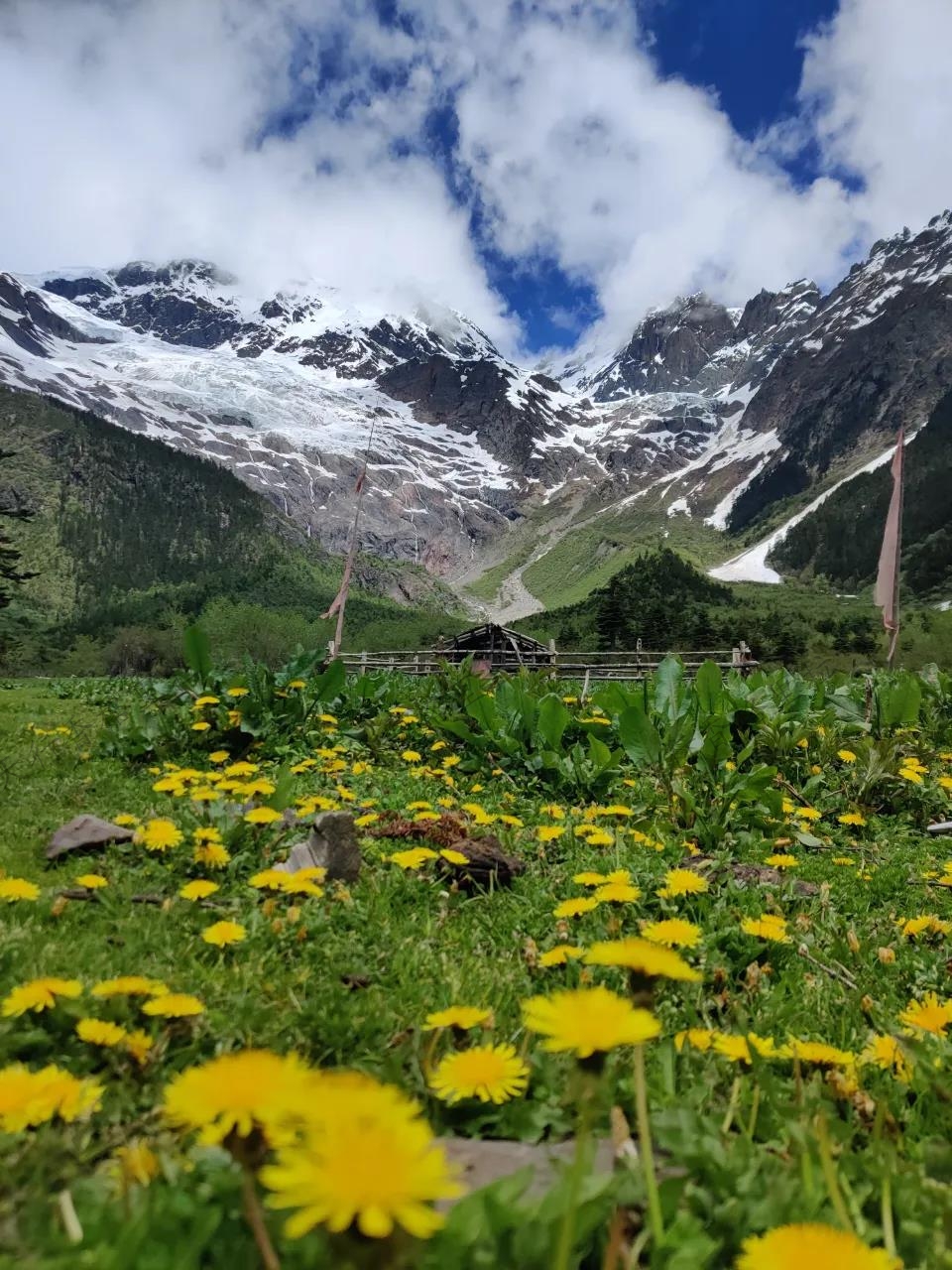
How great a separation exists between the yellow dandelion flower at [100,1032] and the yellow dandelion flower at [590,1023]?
90 centimetres

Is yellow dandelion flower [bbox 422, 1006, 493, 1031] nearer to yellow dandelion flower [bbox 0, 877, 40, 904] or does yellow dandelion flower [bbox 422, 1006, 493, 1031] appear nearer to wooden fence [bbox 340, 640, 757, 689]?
yellow dandelion flower [bbox 0, 877, 40, 904]

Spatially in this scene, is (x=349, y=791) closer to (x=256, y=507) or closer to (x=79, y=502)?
(x=79, y=502)

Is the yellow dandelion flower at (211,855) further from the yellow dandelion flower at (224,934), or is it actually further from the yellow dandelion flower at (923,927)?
the yellow dandelion flower at (923,927)

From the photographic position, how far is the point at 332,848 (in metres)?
2.97

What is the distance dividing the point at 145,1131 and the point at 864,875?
146 inches

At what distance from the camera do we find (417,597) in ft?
620

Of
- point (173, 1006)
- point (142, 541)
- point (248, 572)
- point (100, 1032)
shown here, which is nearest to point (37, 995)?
point (100, 1032)

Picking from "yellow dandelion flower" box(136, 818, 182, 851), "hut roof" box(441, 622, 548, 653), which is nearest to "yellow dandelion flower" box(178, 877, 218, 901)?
"yellow dandelion flower" box(136, 818, 182, 851)

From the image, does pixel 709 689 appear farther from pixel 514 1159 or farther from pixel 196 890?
pixel 514 1159

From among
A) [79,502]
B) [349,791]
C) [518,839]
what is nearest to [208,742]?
[349,791]

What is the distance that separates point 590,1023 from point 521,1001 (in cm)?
125

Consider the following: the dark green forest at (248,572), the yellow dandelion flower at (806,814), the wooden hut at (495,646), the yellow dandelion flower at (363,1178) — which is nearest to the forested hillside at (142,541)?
the dark green forest at (248,572)

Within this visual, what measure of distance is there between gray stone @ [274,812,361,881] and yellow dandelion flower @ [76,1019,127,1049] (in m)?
1.49

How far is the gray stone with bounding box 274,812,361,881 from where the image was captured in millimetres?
2895
